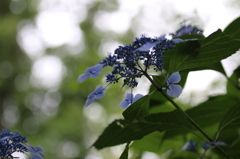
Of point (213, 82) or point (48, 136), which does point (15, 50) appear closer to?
point (48, 136)

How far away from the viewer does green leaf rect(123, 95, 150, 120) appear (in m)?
0.47

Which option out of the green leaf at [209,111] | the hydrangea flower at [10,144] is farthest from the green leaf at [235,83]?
the hydrangea flower at [10,144]

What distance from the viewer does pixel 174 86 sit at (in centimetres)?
49

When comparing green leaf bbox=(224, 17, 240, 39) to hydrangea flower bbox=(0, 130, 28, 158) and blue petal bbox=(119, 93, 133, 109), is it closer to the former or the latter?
blue petal bbox=(119, 93, 133, 109)

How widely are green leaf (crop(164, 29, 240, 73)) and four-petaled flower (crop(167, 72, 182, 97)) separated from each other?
0.06 feet

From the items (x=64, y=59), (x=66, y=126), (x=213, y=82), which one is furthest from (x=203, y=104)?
(x=64, y=59)

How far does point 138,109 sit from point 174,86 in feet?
0.22

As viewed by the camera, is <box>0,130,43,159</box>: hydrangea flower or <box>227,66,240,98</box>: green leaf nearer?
<box>0,130,43,159</box>: hydrangea flower

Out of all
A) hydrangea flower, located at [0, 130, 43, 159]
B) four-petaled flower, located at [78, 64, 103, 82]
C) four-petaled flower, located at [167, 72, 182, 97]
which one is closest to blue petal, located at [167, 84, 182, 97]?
four-petaled flower, located at [167, 72, 182, 97]

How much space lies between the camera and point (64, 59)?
19.6 feet

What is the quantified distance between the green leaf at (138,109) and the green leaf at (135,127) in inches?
1.3

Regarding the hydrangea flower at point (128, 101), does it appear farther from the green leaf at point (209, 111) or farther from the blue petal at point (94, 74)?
the green leaf at point (209, 111)

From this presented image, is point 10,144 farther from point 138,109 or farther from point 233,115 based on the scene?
point 233,115

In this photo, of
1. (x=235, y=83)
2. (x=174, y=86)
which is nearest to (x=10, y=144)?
(x=174, y=86)
